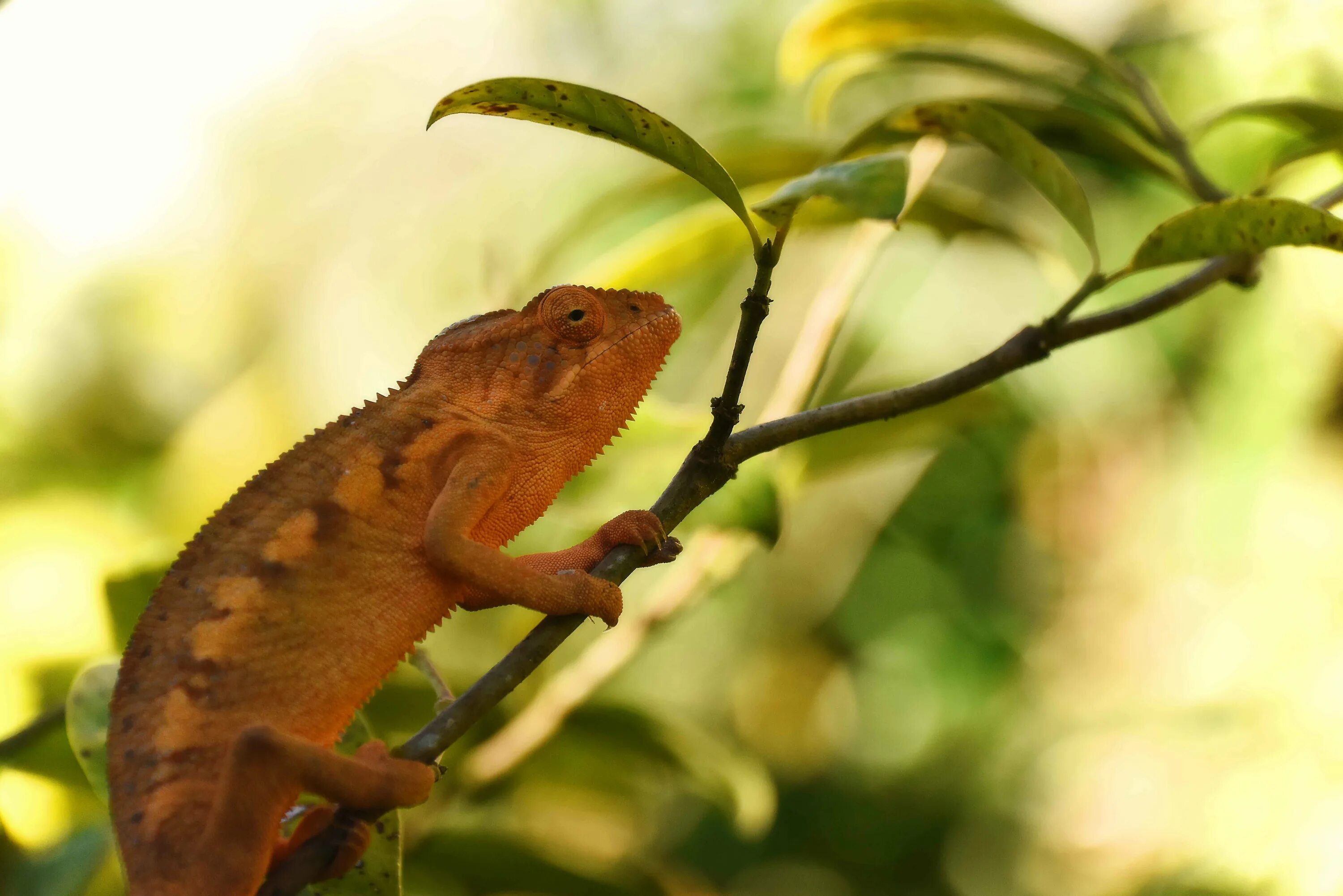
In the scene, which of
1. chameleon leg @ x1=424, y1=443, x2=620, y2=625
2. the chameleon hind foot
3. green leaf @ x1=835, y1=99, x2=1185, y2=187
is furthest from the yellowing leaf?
the chameleon hind foot

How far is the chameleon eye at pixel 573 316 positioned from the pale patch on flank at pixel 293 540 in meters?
0.32

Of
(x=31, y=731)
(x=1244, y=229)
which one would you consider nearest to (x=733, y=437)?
(x=1244, y=229)

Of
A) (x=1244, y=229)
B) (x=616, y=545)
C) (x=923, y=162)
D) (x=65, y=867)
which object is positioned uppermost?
(x=923, y=162)

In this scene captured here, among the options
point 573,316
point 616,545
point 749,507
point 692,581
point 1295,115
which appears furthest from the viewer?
point 692,581

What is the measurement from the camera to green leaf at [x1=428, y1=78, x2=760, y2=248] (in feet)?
2.87

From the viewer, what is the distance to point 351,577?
102 cm

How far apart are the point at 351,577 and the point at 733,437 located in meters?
0.39

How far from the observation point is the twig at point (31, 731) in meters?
1.19

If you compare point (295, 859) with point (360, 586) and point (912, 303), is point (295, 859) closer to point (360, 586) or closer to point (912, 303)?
point (360, 586)

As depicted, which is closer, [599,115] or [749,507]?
[599,115]

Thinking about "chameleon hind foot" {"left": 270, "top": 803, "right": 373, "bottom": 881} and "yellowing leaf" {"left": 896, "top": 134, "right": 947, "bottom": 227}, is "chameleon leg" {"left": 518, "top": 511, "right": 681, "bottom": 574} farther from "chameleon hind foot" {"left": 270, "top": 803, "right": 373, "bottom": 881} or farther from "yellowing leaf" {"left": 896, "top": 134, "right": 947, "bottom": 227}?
"yellowing leaf" {"left": 896, "top": 134, "right": 947, "bottom": 227}

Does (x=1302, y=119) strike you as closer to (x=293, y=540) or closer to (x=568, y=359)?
(x=568, y=359)

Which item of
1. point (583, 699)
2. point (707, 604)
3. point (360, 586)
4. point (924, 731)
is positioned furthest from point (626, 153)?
point (360, 586)

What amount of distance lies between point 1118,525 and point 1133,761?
1.69 feet
